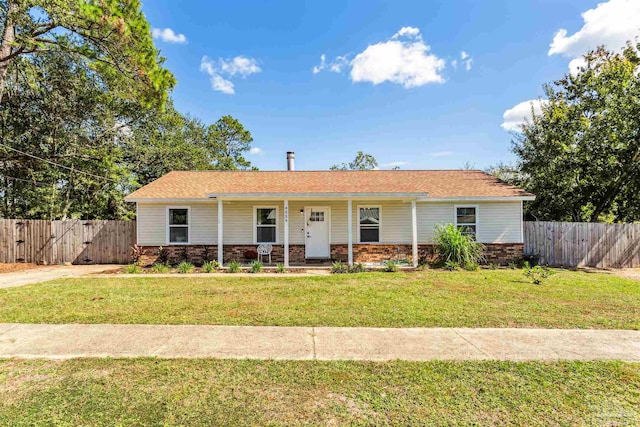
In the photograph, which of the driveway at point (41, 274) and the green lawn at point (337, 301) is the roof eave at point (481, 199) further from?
the driveway at point (41, 274)

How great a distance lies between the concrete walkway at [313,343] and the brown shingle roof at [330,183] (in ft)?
24.4

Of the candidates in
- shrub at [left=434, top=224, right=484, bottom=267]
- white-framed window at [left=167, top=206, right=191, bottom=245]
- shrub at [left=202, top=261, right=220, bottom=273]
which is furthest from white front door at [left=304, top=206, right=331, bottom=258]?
white-framed window at [left=167, top=206, right=191, bottom=245]

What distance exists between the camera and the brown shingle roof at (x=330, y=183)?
13094 millimetres

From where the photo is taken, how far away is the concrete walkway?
397 centimetres

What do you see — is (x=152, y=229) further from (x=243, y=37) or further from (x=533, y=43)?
(x=533, y=43)

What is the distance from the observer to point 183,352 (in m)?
4.05

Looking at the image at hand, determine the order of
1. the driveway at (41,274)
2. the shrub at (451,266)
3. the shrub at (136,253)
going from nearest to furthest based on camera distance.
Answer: the driveway at (41,274) < the shrub at (451,266) < the shrub at (136,253)

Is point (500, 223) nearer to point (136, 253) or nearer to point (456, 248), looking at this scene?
point (456, 248)

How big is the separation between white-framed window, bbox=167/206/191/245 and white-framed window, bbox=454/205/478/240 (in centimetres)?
1117

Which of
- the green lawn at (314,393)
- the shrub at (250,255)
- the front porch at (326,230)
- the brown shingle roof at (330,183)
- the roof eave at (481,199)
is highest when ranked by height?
the brown shingle roof at (330,183)

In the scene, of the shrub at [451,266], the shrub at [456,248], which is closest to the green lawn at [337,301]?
the shrub at [451,266]

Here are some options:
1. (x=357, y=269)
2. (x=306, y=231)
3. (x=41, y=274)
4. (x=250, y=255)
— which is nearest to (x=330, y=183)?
(x=306, y=231)

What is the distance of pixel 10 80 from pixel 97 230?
8.48 m

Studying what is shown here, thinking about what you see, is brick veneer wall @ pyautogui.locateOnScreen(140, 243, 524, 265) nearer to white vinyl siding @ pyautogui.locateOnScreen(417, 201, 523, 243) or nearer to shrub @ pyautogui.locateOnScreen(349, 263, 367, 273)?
white vinyl siding @ pyautogui.locateOnScreen(417, 201, 523, 243)
